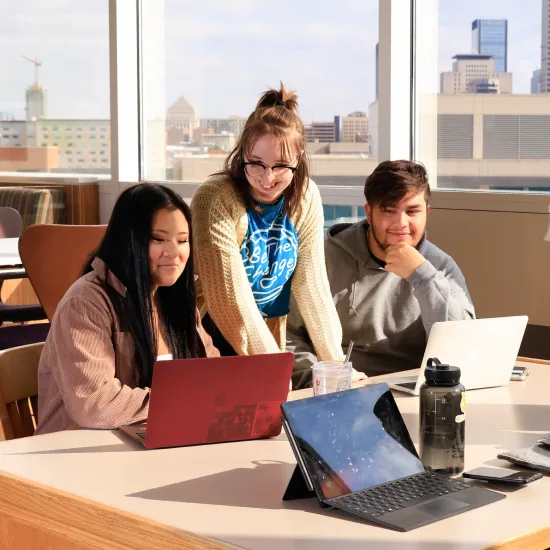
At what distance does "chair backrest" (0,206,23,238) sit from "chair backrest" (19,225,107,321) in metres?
1.68

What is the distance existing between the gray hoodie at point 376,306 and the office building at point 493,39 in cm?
144

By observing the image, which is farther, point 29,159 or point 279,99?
point 29,159

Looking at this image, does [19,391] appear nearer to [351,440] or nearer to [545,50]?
[351,440]

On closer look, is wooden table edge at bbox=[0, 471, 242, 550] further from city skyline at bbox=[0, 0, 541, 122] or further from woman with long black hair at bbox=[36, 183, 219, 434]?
city skyline at bbox=[0, 0, 541, 122]

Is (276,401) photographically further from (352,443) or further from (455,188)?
(455,188)

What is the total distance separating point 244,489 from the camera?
1431 millimetres

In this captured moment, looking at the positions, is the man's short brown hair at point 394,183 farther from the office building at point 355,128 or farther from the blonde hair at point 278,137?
the office building at point 355,128

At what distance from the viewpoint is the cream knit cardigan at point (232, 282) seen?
2.36 m

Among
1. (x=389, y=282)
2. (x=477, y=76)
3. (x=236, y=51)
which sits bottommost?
(x=389, y=282)

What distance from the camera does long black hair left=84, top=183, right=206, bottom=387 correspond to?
1.93 metres

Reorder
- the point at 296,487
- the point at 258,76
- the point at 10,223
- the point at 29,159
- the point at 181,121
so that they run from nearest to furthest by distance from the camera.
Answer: the point at 296,487
the point at 258,76
the point at 10,223
the point at 181,121
the point at 29,159

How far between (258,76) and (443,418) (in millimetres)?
3775

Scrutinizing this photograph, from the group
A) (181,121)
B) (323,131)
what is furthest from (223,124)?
(323,131)

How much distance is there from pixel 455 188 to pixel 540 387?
1961 millimetres
